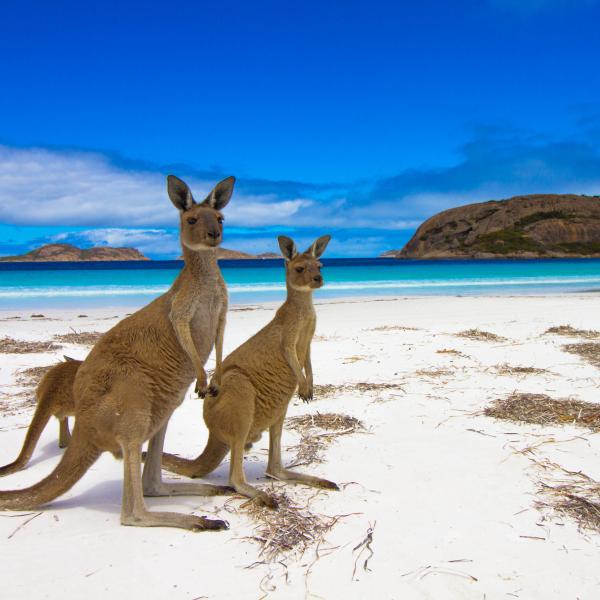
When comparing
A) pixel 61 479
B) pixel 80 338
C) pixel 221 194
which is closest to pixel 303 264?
pixel 221 194

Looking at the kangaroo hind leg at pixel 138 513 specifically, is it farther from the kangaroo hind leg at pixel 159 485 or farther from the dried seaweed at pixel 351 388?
the dried seaweed at pixel 351 388

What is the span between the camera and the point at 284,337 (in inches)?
128

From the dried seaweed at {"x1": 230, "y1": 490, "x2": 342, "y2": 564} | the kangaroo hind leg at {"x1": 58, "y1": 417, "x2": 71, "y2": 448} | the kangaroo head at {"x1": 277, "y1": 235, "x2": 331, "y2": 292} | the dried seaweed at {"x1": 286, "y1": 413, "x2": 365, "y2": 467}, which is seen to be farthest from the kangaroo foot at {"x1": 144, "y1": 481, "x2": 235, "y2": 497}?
the kangaroo head at {"x1": 277, "y1": 235, "x2": 331, "y2": 292}

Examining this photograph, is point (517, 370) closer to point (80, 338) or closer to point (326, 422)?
point (326, 422)

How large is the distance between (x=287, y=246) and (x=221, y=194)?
728 mm

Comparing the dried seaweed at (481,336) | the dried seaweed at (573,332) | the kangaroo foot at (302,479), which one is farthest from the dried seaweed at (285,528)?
the dried seaweed at (573,332)

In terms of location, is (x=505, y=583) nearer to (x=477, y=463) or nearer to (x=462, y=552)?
(x=462, y=552)

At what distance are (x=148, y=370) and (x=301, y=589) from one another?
123cm

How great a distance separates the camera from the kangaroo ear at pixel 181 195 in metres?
2.77

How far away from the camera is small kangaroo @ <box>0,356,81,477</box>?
126 inches

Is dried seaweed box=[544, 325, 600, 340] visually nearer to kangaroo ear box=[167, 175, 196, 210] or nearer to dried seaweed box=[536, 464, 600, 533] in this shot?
dried seaweed box=[536, 464, 600, 533]

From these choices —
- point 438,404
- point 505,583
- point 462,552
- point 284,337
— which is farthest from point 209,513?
point 438,404

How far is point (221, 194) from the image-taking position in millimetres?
2816

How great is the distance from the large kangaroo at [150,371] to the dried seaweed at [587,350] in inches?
208
